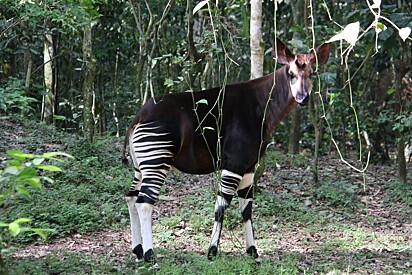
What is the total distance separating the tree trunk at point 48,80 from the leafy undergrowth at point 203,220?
91cm

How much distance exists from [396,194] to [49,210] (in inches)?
188

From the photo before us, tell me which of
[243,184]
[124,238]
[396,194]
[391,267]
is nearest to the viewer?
[391,267]

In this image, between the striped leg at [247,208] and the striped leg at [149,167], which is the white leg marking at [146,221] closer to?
the striped leg at [149,167]

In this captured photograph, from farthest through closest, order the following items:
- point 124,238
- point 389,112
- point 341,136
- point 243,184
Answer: point 341,136 < point 389,112 < point 124,238 < point 243,184

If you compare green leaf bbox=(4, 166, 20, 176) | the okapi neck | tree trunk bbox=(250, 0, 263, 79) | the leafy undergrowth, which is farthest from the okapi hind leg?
green leaf bbox=(4, 166, 20, 176)

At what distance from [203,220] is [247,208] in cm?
111

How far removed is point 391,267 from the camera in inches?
202

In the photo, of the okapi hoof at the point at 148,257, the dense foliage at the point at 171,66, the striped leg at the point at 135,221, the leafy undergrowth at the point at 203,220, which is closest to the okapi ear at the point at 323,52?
the leafy undergrowth at the point at 203,220

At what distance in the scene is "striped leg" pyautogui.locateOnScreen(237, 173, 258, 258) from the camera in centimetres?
541

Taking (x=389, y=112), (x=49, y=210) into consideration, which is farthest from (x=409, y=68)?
(x=49, y=210)

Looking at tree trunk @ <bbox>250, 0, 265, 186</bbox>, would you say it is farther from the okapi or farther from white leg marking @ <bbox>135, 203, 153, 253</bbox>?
white leg marking @ <bbox>135, 203, 153, 253</bbox>

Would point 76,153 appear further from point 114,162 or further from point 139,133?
point 139,133

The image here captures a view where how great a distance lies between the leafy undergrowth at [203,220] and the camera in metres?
5.07

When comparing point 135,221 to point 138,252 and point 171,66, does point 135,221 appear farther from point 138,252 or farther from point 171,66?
point 171,66
